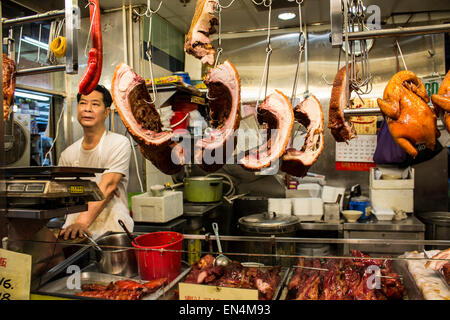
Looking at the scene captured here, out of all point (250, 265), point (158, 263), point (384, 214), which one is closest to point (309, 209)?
point (384, 214)

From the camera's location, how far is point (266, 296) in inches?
77.5

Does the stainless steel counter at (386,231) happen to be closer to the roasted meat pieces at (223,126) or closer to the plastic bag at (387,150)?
the plastic bag at (387,150)

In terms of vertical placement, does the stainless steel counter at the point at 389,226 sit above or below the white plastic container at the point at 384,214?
below

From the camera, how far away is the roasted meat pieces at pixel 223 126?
1840 millimetres

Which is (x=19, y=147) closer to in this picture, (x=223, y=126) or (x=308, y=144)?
(x=223, y=126)

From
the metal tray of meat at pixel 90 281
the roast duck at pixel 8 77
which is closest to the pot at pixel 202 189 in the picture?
the metal tray of meat at pixel 90 281

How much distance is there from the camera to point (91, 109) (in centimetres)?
367

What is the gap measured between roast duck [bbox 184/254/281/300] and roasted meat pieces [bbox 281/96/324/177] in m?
0.70

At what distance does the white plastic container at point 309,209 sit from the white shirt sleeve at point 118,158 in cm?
232

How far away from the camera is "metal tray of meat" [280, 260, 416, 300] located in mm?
2006

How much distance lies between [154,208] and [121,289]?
6.04ft

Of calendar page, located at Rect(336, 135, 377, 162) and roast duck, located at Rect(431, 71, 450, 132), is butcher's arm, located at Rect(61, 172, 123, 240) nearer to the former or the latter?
roast duck, located at Rect(431, 71, 450, 132)

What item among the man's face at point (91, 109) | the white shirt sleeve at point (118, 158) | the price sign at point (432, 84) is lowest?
the white shirt sleeve at point (118, 158)

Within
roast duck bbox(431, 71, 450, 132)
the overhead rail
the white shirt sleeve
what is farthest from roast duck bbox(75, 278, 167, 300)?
roast duck bbox(431, 71, 450, 132)
